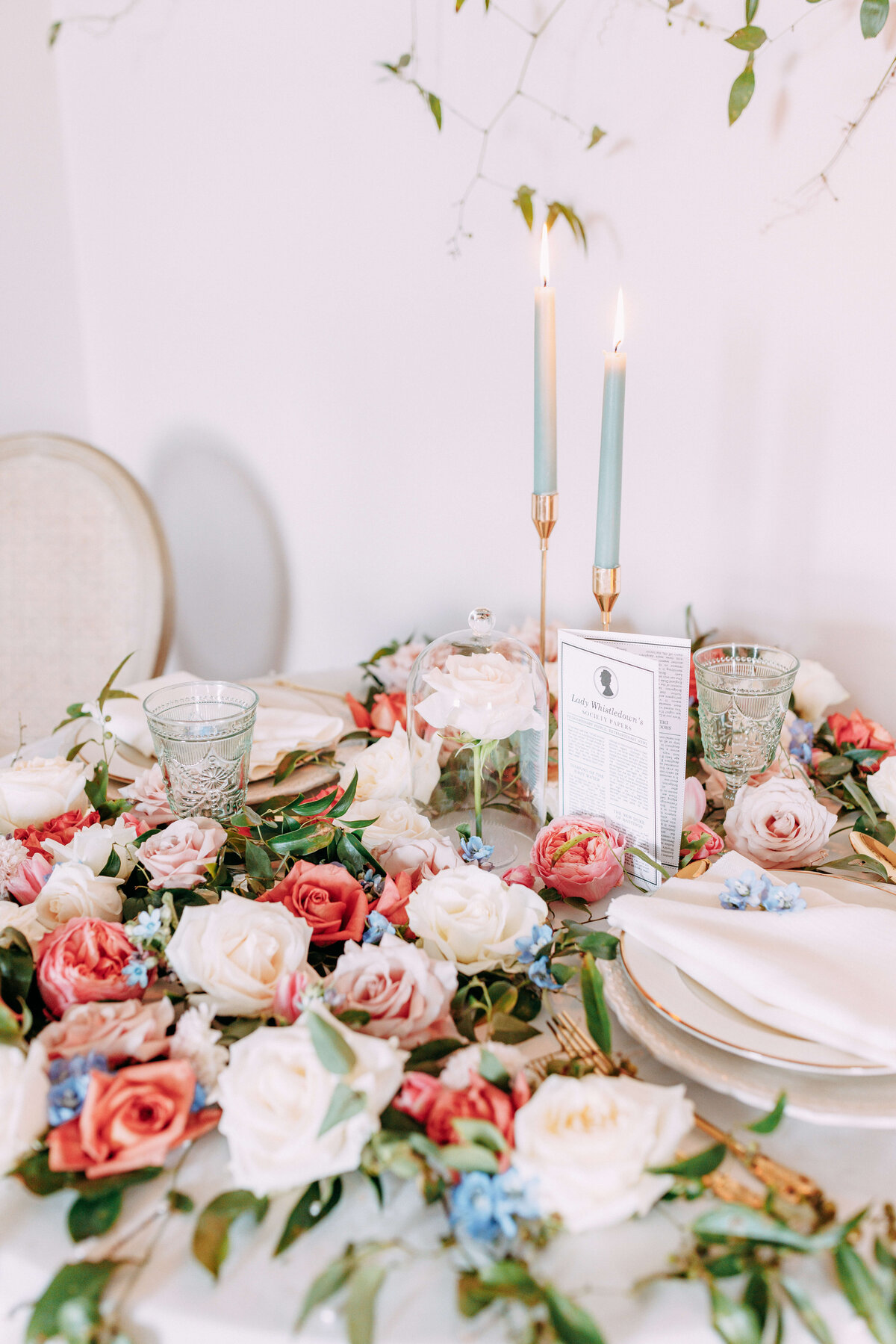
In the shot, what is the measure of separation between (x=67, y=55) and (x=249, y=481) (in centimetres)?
93

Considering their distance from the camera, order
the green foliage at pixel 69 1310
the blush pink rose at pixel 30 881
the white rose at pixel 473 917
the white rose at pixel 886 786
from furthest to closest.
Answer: the white rose at pixel 886 786 → the blush pink rose at pixel 30 881 → the white rose at pixel 473 917 → the green foliage at pixel 69 1310

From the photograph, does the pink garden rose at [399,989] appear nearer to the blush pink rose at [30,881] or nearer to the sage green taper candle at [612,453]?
the blush pink rose at [30,881]

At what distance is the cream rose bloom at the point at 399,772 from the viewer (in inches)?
35.9

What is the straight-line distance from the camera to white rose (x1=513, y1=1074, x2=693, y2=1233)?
0.48 m

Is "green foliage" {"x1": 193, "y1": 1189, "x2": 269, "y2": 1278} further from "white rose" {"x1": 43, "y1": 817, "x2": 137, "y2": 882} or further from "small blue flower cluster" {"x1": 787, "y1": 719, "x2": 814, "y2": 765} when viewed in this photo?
"small blue flower cluster" {"x1": 787, "y1": 719, "x2": 814, "y2": 765}

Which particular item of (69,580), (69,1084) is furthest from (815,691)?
(69,580)

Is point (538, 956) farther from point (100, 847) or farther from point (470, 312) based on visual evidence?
point (470, 312)

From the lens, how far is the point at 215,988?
0.61 metres

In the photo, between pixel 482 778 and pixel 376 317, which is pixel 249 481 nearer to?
pixel 376 317

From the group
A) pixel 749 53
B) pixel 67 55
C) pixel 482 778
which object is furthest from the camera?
pixel 67 55

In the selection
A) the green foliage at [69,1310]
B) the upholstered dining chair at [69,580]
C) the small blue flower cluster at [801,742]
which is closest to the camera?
the green foliage at [69,1310]

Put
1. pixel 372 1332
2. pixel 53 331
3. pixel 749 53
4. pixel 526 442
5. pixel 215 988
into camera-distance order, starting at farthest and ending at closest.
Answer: pixel 53 331 < pixel 526 442 < pixel 749 53 < pixel 215 988 < pixel 372 1332

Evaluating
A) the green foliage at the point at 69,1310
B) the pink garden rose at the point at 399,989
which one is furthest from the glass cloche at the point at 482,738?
the green foliage at the point at 69,1310

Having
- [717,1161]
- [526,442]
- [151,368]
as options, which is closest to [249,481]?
[151,368]
